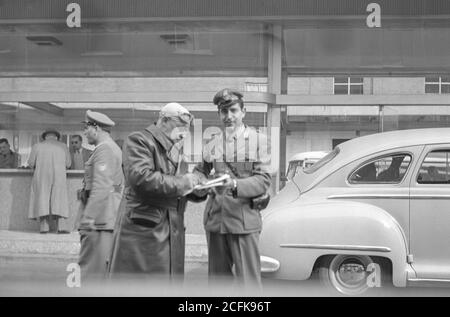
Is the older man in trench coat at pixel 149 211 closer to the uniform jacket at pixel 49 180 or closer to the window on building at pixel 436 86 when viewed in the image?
the window on building at pixel 436 86

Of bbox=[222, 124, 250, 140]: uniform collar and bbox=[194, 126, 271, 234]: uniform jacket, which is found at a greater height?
bbox=[222, 124, 250, 140]: uniform collar

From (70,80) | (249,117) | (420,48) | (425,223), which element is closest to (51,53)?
(70,80)

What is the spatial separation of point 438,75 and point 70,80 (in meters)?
3.64

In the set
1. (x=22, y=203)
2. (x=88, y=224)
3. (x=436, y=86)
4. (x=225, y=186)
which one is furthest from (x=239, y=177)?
(x=22, y=203)

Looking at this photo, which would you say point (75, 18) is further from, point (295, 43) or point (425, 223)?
point (425, 223)

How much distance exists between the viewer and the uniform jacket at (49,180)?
7441mm

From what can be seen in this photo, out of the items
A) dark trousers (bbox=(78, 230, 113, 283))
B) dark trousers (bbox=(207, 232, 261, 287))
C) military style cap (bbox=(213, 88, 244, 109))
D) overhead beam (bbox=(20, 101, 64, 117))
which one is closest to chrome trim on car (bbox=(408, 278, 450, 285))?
dark trousers (bbox=(207, 232, 261, 287))

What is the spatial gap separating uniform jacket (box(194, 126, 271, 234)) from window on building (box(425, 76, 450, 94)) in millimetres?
3393

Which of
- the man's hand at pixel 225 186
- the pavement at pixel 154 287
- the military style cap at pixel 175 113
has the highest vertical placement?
the military style cap at pixel 175 113

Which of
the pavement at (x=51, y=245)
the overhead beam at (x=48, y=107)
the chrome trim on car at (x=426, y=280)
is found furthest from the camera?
the overhead beam at (x=48, y=107)

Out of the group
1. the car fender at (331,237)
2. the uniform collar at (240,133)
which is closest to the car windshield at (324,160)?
the car fender at (331,237)

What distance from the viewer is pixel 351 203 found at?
473 cm

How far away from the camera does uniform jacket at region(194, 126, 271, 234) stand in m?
3.83

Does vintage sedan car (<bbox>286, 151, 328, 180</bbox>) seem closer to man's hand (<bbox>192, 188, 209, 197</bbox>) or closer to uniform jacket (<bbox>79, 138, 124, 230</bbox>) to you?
uniform jacket (<bbox>79, 138, 124, 230</bbox>)
